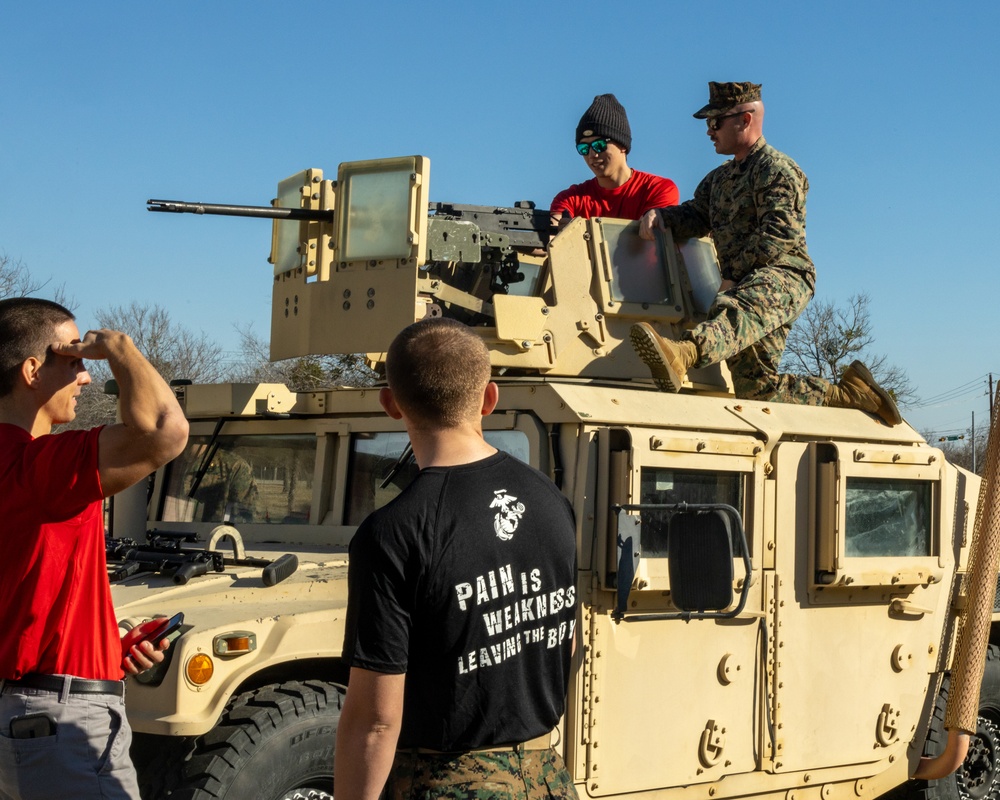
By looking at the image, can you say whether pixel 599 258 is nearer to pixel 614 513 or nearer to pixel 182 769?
pixel 614 513

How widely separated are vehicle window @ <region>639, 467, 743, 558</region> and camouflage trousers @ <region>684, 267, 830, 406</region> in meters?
0.64

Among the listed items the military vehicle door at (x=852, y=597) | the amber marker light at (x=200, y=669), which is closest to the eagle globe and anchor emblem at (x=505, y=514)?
the amber marker light at (x=200, y=669)

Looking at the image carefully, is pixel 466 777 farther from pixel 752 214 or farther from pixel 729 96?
pixel 729 96

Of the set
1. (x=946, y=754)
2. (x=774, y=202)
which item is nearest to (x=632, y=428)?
(x=774, y=202)

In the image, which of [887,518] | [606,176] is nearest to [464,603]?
[887,518]

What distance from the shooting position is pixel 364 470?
16.2 feet

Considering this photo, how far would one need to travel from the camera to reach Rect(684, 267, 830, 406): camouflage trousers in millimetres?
5105

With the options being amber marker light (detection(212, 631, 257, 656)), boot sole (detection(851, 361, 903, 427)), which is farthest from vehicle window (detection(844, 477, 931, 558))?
amber marker light (detection(212, 631, 257, 656))

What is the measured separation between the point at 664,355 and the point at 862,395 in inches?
39.9

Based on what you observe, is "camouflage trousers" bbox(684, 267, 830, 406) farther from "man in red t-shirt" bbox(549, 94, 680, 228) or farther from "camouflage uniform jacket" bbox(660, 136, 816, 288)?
"man in red t-shirt" bbox(549, 94, 680, 228)

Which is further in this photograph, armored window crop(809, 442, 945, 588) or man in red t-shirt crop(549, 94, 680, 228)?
man in red t-shirt crop(549, 94, 680, 228)

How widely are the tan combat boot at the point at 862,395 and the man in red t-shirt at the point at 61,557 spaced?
343 centimetres

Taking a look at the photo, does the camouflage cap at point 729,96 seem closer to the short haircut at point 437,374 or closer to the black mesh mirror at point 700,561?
the black mesh mirror at point 700,561

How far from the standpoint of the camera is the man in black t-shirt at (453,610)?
2.29m
